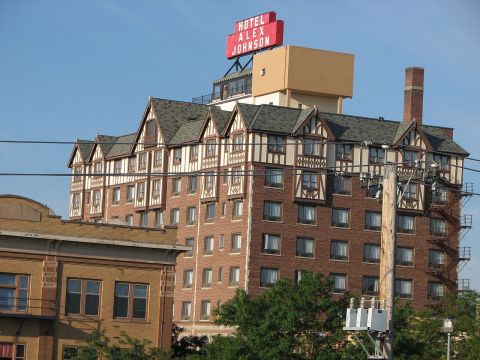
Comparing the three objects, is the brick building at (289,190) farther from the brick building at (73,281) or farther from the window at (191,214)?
the brick building at (73,281)

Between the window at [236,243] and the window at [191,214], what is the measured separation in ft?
22.7

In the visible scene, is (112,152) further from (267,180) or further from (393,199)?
(393,199)

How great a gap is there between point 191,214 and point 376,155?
16552 mm

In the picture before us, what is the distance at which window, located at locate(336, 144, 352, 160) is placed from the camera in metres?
109

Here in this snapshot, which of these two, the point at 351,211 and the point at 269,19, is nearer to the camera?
the point at 351,211

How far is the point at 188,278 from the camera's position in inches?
4382

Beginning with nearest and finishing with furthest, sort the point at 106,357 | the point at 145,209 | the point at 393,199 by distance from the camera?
1. the point at 393,199
2. the point at 106,357
3. the point at 145,209

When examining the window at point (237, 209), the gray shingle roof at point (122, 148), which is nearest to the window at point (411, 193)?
the window at point (237, 209)

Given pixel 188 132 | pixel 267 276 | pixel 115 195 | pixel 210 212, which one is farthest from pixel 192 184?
pixel 115 195

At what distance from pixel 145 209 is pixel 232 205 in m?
12.9

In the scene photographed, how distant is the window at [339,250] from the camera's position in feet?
352

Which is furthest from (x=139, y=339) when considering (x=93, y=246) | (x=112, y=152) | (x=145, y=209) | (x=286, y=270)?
(x=112, y=152)

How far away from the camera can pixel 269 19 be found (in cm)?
12800

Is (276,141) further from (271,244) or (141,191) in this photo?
(141,191)
